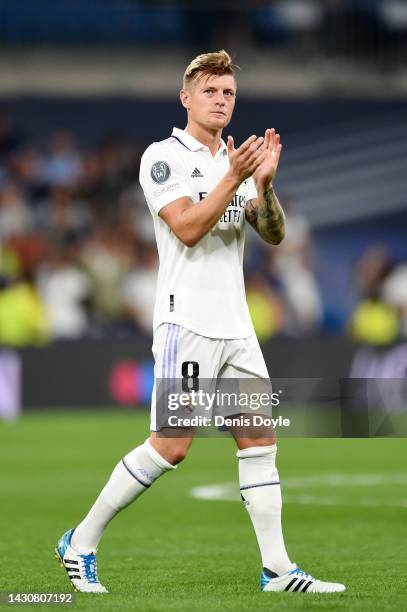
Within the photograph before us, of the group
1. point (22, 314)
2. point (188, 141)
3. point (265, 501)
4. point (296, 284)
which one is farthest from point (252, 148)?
point (296, 284)

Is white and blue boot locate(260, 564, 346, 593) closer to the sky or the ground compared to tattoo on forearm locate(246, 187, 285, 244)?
closer to the ground

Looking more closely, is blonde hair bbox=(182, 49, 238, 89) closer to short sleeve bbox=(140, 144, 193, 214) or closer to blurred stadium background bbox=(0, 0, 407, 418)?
short sleeve bbox=(140, 144, 193, 214)

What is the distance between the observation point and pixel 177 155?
19.7 ft

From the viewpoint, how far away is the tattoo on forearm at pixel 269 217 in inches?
234

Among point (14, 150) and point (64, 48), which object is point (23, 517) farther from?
point (64, 48)

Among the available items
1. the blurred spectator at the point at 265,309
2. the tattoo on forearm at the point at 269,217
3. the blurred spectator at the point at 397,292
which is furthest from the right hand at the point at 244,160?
the blurred spectator at the point at 397,292

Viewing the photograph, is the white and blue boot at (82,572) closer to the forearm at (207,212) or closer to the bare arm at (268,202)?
the forearm at (207,212)

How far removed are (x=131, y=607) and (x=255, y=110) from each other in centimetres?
1886

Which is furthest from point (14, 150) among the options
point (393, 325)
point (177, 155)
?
point (177, 155)

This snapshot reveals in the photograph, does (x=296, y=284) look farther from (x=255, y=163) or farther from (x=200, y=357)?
(x=255, y=163)

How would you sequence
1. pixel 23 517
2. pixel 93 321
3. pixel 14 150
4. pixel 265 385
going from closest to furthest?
pixel 265 385
pixel 23 517
pixel 93 321
pixel 14 150

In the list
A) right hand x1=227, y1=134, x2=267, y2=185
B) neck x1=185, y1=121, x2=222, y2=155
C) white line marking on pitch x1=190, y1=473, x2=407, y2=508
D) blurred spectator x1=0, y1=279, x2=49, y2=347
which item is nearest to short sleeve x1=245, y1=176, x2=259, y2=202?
neck x1=185, y1=121, x2=222, y2=155

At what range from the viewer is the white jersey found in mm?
5918

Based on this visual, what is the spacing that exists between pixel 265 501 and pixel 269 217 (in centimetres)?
121
